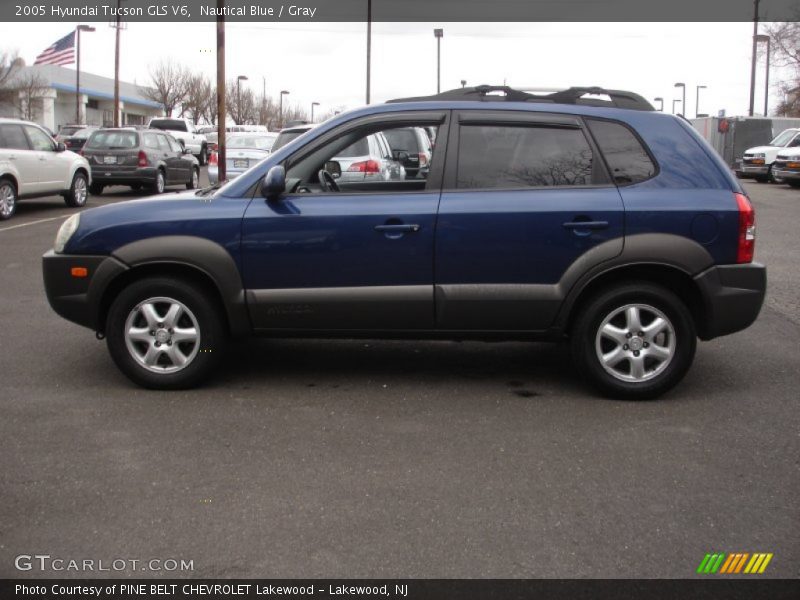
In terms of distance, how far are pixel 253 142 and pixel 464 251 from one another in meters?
16.1

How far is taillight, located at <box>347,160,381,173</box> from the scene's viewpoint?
20.2 ft

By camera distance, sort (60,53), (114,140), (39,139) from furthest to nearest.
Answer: (60,53), (114,140), (39,139)

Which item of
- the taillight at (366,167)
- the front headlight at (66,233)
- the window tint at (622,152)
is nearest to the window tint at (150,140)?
the taillight at (366,167)

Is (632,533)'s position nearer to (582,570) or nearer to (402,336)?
(582,570)

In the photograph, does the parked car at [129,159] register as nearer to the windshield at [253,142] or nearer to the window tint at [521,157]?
the windshield at [253,142]

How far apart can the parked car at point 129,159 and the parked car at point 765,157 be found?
2013 cm

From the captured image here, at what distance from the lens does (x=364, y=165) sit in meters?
6.35

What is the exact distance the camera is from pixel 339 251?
212 inches

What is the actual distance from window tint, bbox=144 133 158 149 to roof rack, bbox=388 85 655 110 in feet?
54.3

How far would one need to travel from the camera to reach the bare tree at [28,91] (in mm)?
50434

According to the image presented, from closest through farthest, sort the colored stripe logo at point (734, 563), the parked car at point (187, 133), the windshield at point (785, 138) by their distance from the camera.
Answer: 1. the colored stripe logo at point (734, 563)
2. the windshield at point (785, 138)
3. the parked car at point (187, 133)

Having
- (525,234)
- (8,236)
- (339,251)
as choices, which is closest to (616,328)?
(525,234)

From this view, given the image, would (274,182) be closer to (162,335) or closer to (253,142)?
(162,335)

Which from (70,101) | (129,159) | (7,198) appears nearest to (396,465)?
(7,198)
